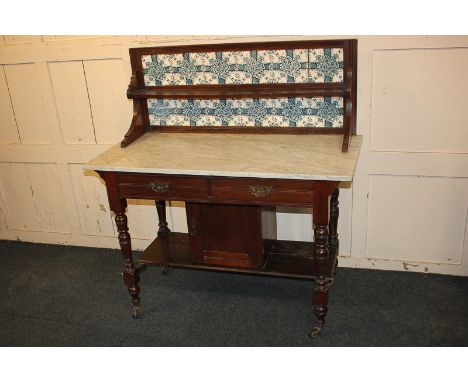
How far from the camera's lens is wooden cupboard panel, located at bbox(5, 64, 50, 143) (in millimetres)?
3354

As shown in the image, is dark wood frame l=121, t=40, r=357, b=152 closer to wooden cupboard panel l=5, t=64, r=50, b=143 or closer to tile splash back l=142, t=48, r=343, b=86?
tile splash back l=142, t=48, r=343, b=86

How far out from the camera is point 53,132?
345 cm

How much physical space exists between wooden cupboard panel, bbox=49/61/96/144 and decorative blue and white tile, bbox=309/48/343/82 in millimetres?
1554

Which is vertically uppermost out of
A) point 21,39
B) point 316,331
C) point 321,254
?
point 21,39

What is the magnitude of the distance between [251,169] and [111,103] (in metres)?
1.41

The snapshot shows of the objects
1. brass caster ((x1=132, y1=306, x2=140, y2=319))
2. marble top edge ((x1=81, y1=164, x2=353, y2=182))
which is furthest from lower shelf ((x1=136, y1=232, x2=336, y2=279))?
marble top edge ((x1=81, y1=164, x2=353, y2=182))

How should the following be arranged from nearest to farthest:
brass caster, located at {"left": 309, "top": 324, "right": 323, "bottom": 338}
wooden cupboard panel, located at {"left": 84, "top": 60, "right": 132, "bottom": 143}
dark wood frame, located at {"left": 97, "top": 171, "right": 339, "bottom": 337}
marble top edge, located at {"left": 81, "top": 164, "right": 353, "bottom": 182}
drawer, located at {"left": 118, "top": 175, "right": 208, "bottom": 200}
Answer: marble top edge, located at {"left": 81, "top": 164, "right": 353, "bottom": 182}
dark wood frame, located at {"left": 97, "top": 171, "right": 339, "bottom": 337}
drawer, located at {"left": 118, "top": 175, "right": 208, "bottom": 200}
brass caster, located at {"left": 309, "top": 324, "right": 323, "bottom": 338}
wooden cupboard panel, located at {"left": 84, "top": 60, "right": 132, "bottom": 143}

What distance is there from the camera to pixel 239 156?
8.07ft

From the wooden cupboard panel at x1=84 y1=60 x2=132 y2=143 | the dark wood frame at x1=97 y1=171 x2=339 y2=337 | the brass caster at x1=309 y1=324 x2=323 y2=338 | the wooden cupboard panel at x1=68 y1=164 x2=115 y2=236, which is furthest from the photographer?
the wooden cupboard panel at x1=68 y1=164 x2=115 y2=236

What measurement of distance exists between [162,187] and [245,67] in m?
0.87

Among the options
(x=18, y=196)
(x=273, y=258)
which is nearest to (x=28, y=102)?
(x=18, y=196)

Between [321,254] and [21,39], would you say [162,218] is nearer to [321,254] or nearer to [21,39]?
[321,254]

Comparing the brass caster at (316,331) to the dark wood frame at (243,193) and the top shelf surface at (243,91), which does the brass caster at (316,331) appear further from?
the top shelf surface at (243,91)

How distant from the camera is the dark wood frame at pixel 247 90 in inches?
100
